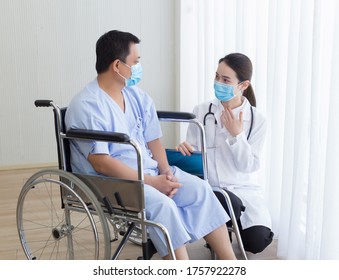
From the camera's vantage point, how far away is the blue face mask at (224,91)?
243cm

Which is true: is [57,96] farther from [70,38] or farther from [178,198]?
[178,198]

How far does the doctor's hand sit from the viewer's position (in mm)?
2391

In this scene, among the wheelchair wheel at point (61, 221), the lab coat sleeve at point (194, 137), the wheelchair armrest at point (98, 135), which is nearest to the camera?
the wheelchair armrest at point (98, 135)

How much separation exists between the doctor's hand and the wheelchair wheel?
672 millimetres

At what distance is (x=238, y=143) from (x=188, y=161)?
Answer: 0.22 m

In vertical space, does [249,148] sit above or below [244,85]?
below

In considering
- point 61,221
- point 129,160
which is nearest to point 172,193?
point 129,160

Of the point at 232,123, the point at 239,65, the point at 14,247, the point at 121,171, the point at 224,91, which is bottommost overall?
the point at 14,247

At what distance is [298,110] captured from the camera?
95.4 inches

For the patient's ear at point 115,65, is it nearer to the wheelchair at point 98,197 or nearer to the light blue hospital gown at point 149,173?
the light blue hospital gown at point 149,173

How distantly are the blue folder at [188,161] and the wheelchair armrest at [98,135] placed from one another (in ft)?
1.87

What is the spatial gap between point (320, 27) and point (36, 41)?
2.27 metres

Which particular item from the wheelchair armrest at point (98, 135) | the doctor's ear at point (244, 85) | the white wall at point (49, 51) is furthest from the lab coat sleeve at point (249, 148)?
the white wall at point (49, 51)

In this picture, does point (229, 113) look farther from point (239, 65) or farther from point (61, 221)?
point (61, 221)
